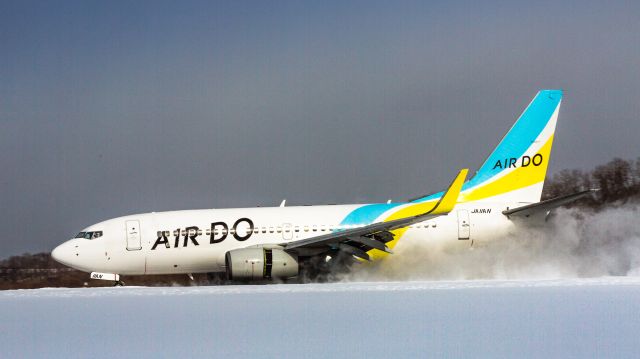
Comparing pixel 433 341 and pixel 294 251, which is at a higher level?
pixel 294 251

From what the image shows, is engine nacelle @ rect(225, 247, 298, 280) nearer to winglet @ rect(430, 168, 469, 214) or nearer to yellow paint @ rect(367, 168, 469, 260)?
yellow paint @ rect(367, 168, 469, 260)

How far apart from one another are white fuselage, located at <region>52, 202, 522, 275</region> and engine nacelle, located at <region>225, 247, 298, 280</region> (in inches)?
77.3

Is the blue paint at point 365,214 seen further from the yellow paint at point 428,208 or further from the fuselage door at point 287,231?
the fuselage door at point 287,231

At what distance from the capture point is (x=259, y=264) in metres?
21.7

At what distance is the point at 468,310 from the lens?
40.2 feet

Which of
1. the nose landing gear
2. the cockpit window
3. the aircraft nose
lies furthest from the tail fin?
the aircraft nose

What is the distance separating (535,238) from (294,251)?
24.2 ft

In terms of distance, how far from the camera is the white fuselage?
24.0 metres

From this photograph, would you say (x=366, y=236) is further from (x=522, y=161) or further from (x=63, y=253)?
(x=63, y=253)

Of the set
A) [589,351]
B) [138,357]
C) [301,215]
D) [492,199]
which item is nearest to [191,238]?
[301,215]

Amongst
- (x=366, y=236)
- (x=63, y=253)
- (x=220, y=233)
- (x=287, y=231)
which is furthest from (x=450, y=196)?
(x=63, y=253)

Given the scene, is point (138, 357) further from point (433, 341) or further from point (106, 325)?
point (433, 341)

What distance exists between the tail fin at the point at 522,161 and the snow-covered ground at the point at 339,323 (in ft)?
30.4

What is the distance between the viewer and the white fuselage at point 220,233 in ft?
78.6
